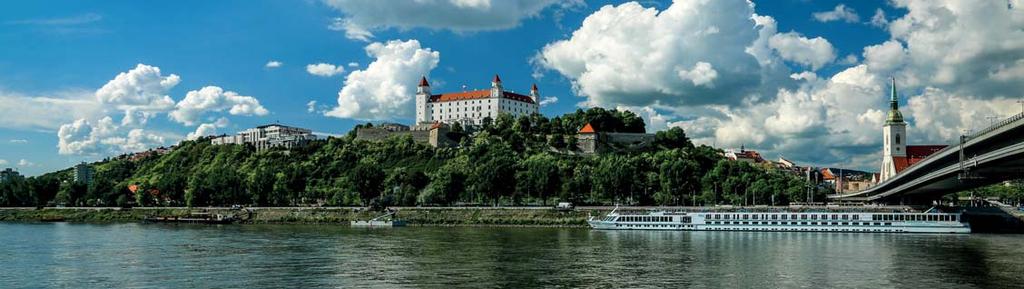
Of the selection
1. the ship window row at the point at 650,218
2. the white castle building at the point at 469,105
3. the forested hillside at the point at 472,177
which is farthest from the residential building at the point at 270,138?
the ship window row at the point at 650,218

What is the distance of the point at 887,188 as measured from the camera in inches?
3103

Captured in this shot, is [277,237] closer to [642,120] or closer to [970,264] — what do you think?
[970,264]

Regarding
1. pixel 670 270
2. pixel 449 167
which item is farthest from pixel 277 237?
pixel 449 167

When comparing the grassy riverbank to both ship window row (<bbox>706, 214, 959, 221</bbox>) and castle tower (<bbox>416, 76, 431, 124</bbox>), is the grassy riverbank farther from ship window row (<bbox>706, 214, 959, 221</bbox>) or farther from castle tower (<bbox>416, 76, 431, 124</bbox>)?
castle tower (<bbox>416, 76, 431, 124</bbox>)

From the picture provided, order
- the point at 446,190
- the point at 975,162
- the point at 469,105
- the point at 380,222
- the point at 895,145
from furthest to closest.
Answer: the point at 469,105, the point at 895,145, the point at 446,190, the point at 380,222, the point at 975,162

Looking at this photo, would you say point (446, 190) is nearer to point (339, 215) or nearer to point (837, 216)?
point (339, 215)

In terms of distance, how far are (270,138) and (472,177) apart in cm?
7998

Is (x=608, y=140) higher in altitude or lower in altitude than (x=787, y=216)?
higher

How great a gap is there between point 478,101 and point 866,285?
4945 inches

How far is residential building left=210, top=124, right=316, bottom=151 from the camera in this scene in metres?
152

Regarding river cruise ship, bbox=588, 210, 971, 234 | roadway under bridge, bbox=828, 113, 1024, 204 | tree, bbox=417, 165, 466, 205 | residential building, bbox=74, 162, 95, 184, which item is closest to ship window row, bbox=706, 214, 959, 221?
river cruise ship, bbox=588, 210, 971, 234

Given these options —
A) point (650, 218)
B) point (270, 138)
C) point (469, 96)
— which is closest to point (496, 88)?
point (469, 96)

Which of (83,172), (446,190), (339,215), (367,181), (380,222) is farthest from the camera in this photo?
(83,172)

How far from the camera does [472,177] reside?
9406 cm
